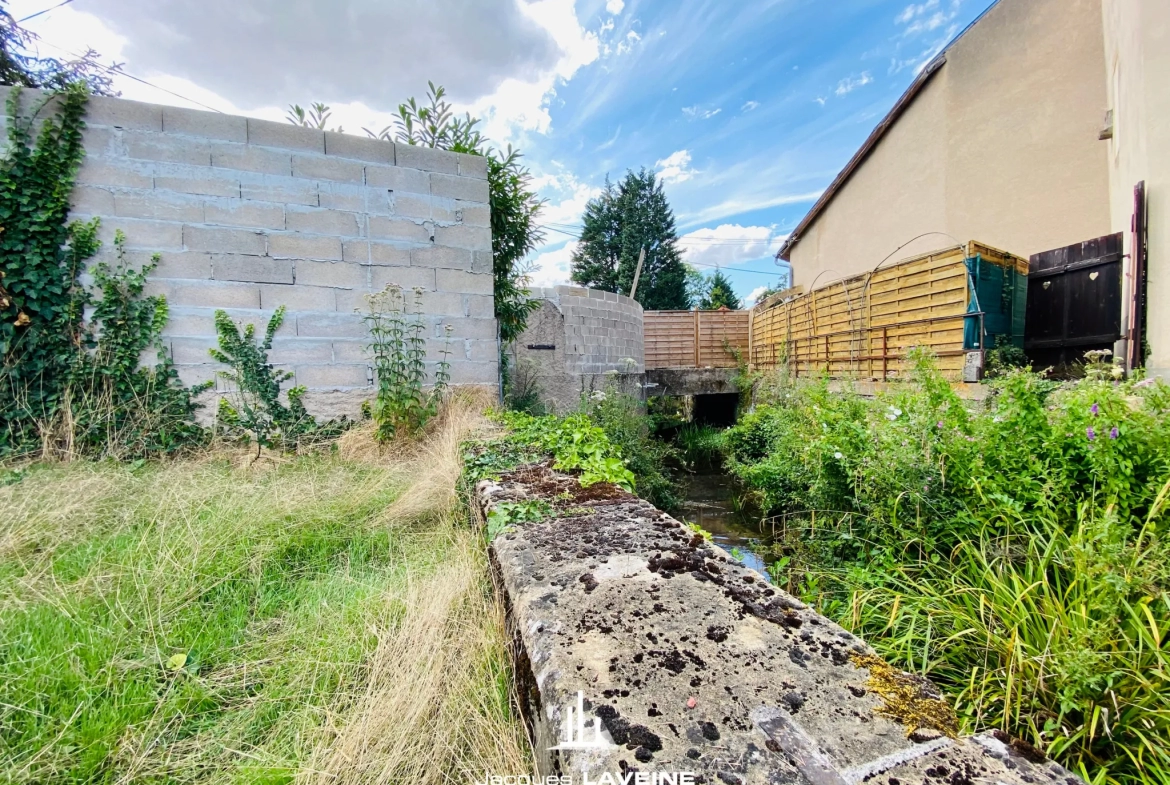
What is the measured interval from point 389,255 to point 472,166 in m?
1.11

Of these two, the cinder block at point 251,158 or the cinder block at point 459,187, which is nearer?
the cinder block at point 251,158

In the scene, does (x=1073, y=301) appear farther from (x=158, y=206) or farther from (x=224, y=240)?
(x=158, y=206)

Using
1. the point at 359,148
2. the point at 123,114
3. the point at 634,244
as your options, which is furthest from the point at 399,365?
the point at 634,244

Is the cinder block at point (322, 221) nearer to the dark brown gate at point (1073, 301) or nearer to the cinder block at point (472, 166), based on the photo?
the cinder block at point (472, 166)

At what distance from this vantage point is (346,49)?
18.7ft

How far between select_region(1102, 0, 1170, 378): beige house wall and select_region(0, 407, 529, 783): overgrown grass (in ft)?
21.1

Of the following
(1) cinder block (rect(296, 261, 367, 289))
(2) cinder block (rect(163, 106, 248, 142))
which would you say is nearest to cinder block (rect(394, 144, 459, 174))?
(1) cinder block (rect(296, 261, 367, 289))

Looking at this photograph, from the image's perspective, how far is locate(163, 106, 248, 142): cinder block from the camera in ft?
10.9

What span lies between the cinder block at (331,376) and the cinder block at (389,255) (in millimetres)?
905

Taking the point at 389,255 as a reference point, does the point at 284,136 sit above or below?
above

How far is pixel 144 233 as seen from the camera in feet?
10.8

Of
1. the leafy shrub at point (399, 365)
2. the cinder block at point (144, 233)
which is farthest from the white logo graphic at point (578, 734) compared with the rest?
the cinder block at point (144, 233)

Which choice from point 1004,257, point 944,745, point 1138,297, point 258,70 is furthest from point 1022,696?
point 258,70

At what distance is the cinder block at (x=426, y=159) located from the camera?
3.88 meters
